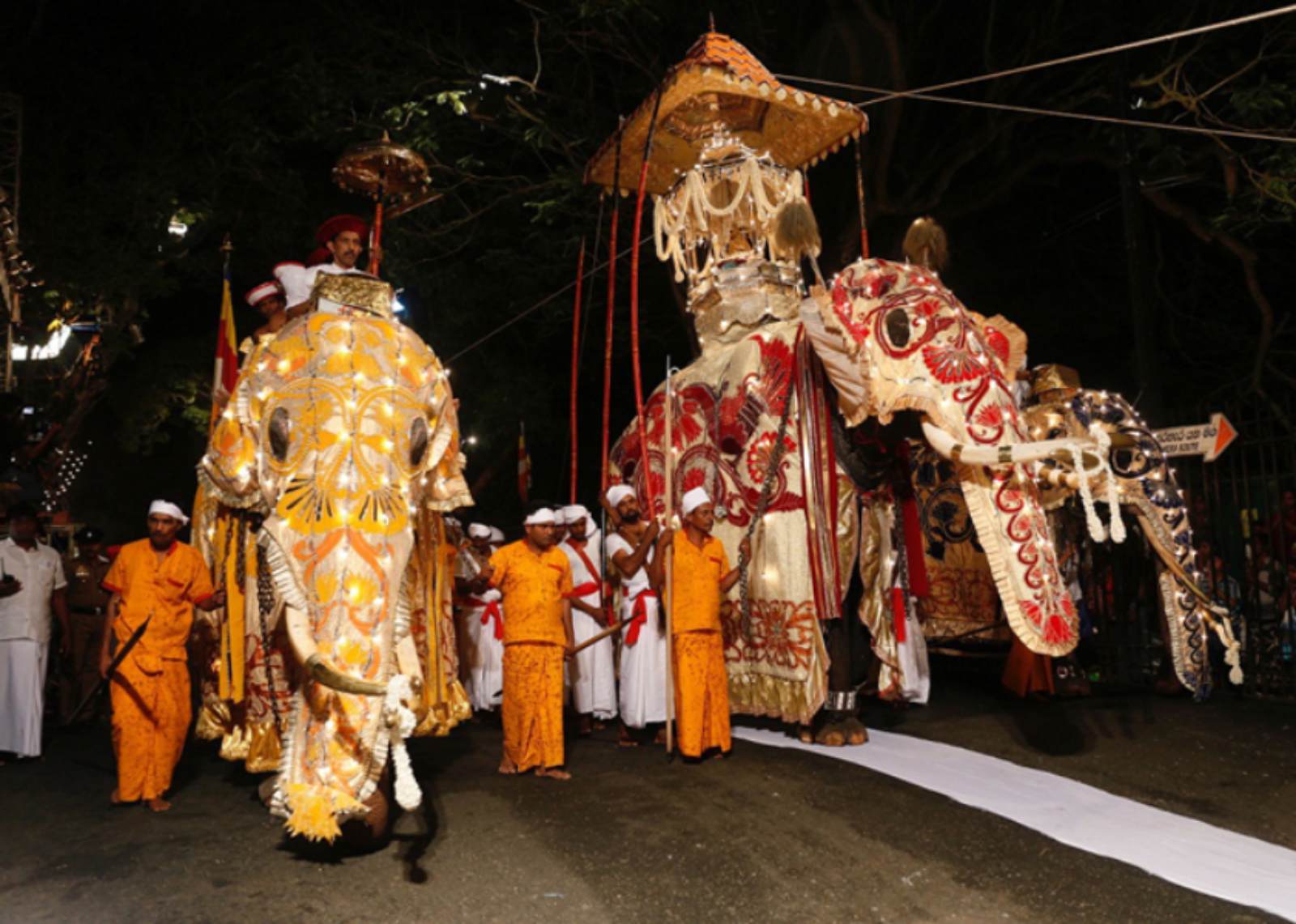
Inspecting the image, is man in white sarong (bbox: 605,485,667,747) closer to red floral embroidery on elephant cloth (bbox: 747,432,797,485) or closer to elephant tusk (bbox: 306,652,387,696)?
red floral embroidery on elephant cloth (bbox: 747,432,797,485)

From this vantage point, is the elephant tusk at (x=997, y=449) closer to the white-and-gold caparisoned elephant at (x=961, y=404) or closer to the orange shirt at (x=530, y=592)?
the white-and-gold caparisoned elephant at (x=961, y=404)

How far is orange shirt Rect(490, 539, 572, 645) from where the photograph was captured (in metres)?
5.61

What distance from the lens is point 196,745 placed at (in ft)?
21.8

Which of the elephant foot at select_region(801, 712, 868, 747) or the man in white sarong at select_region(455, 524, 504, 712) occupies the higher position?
the man in white sarong at select_region(455, 524, 504, 712)

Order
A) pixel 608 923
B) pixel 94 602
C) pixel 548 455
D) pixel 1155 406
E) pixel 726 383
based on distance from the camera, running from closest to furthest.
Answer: pixel 608 923
pixel 726 383
pixel 1155 406
pixel 94 602
pixel 548 455

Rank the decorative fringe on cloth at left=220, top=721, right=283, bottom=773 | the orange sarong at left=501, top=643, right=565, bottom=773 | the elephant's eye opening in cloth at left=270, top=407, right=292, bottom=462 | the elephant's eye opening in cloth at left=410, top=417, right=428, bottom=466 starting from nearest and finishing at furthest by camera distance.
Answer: the elephant's eye opening in cloth at left=270, top=407, right=292, bottom=462
the elephant's eye opening in cloth at left=410, top=417, right=428, bottom=466
the decorative fringe on cloth at left=220, top=721, right=283, bottom=773
the orange sarong at left=501, top=643, right=565, bottom=773

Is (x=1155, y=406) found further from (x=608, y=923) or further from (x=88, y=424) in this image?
(x=88, y=424)

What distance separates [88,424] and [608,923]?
647 inches

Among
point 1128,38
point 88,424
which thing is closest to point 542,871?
point 1128,38

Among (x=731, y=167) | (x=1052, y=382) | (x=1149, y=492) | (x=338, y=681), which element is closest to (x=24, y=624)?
(x=338, y=681)

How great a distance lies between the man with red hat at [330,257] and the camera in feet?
16.2

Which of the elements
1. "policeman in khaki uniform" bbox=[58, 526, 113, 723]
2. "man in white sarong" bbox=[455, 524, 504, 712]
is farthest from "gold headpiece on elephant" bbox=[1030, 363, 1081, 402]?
"policeman in khaki uniform" bbox=[58, 526, 113, 723]

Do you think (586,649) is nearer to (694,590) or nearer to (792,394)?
(694,590)

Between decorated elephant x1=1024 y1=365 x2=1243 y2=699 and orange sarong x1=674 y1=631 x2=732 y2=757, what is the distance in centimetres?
207
